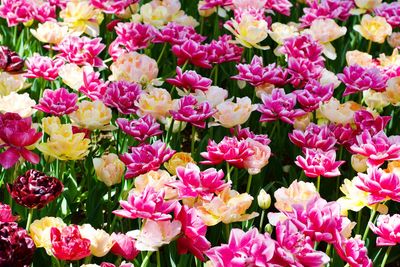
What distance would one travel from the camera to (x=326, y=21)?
267 centimetres

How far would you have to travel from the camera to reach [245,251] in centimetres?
135

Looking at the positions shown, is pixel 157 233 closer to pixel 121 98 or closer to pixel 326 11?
pixel 121 98

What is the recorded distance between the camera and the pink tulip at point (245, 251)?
132 cm

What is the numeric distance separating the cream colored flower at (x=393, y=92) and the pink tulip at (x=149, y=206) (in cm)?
108

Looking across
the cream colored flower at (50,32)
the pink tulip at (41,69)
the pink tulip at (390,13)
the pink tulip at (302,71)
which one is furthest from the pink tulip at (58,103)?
the pink tulip at (390,13)

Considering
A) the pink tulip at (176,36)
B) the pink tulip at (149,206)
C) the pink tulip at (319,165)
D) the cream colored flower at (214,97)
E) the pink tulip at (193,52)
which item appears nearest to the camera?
the pink tulip at (149,206)

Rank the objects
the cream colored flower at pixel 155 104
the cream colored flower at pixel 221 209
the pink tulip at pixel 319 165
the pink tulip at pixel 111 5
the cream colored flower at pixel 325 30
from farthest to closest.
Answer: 1. the pink tulip at pixel 111 5
2. the cream colored flower at pixel 325 30
3. the cream colored flower at pixel 155 104
4. the pink tulip at pixel 319 165
5. the cream colored flower at pixel 221 209

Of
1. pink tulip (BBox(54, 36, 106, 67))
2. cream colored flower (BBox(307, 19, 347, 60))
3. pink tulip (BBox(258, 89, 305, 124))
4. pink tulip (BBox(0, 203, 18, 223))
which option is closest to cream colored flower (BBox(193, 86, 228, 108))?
pink tulip (BBox(258, 89, 305, 124))

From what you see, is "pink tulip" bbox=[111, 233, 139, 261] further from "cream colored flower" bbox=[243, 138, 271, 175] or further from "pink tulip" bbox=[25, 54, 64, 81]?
"pink tulip" bbox=[25, 54, 64, 81]

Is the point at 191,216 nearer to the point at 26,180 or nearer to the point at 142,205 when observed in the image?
the point at 142,205

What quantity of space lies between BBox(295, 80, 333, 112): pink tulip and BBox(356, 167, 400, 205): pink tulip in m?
0.50

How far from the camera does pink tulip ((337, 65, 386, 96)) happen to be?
2.26 m

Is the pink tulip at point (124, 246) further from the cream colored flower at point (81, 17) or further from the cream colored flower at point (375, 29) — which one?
the cream colored flower at point (375, 29)

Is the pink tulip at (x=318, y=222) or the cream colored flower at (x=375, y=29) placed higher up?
the pink tulip at (x=318, y=222)
